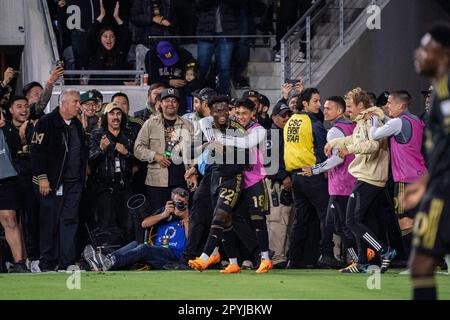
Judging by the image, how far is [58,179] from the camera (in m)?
14.6

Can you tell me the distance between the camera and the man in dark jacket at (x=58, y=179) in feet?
47.6

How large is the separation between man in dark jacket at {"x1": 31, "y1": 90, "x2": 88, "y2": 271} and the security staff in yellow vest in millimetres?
2661

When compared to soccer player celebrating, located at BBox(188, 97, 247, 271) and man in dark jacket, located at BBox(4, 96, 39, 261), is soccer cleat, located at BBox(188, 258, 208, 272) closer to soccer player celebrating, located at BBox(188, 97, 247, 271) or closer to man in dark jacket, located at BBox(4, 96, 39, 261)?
soccer player celebrating, located at BBox(188, 97, 247, 271)

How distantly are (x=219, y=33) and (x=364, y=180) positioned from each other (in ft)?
17.7

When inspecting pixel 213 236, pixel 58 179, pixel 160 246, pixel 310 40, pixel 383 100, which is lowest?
pixel 160 246

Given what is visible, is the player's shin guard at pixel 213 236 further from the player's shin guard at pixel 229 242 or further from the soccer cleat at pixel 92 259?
the soccer cleat at pixel 92 259

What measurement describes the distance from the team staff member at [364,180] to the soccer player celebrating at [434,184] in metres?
5.75

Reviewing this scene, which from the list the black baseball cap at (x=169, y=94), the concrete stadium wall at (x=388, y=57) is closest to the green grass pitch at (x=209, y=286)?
the black baseball cap at (x=169, y=94)

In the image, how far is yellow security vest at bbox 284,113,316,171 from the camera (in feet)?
48.8

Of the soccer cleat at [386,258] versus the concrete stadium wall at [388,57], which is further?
the concrete stadium wall at [388,57]

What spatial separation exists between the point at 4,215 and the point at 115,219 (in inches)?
59.3

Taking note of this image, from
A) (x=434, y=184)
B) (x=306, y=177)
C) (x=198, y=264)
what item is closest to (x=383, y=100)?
(x=306, y=177)

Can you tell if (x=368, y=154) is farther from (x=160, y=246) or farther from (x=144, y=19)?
(x=144, y=19)

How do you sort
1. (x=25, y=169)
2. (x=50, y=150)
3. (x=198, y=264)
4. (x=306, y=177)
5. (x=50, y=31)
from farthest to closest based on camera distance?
1. (x=50, y=31)
2. (x=25, y=169)
3. (x=306, y=177)
4. (x=50, y=150)
5. (x=198, y=264)
